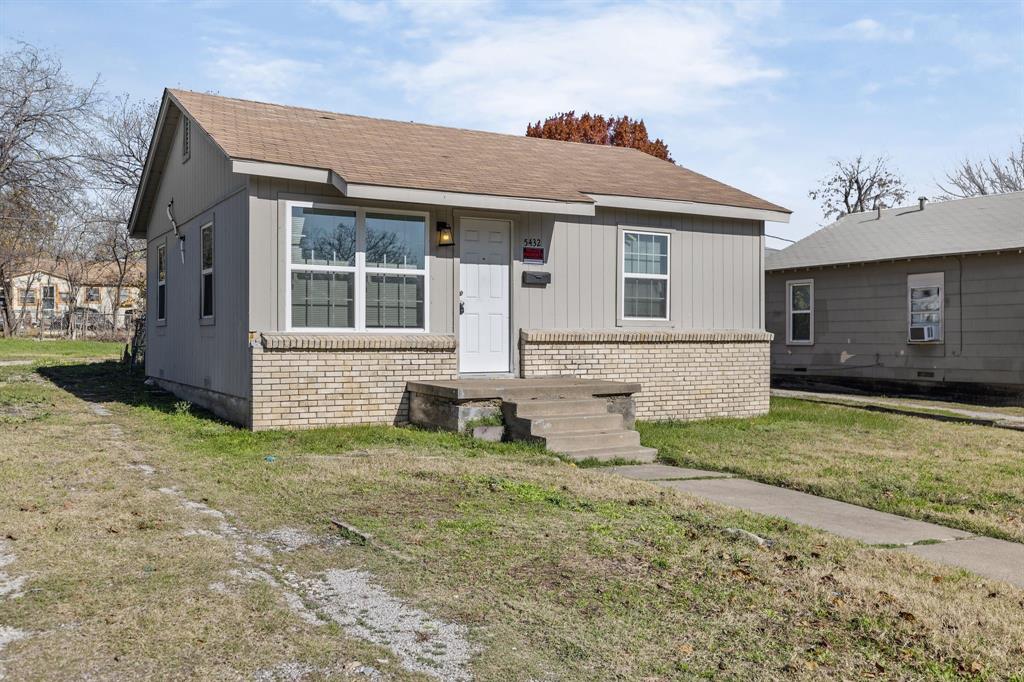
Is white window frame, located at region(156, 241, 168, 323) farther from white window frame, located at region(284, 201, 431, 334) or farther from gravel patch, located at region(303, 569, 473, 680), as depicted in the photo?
gravel patch, located at region(303, 569, 473, 680)

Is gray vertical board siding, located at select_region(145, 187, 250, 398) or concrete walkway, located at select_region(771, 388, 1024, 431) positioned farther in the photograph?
concrete walkway, located at select_region(771, 388, 1024, 431)

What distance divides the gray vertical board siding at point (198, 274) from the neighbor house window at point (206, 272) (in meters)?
0.17

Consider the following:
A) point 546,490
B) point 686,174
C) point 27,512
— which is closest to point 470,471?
point 546,490

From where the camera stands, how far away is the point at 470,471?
26.1 ft

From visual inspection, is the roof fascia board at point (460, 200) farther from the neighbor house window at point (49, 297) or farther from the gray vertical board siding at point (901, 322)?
the neighbor house window at point (49, 297)

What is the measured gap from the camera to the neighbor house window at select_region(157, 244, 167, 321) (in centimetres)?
1571

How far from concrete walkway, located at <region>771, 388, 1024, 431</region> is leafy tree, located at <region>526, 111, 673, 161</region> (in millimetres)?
24360

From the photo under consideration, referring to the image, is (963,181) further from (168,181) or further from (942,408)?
(168,181)

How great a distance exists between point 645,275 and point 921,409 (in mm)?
6175

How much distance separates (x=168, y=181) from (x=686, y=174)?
8704mm

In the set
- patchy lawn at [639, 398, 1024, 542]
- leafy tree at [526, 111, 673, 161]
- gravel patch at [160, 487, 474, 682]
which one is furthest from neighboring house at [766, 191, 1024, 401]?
leafy tree at [526, 111, 673, 161]

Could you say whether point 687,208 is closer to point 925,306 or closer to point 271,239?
point 271,239

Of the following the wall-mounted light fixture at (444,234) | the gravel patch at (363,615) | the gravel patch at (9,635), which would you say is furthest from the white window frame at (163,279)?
the gravel patch at (9,635)

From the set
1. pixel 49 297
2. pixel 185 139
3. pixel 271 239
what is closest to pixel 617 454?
pixel 271 239
